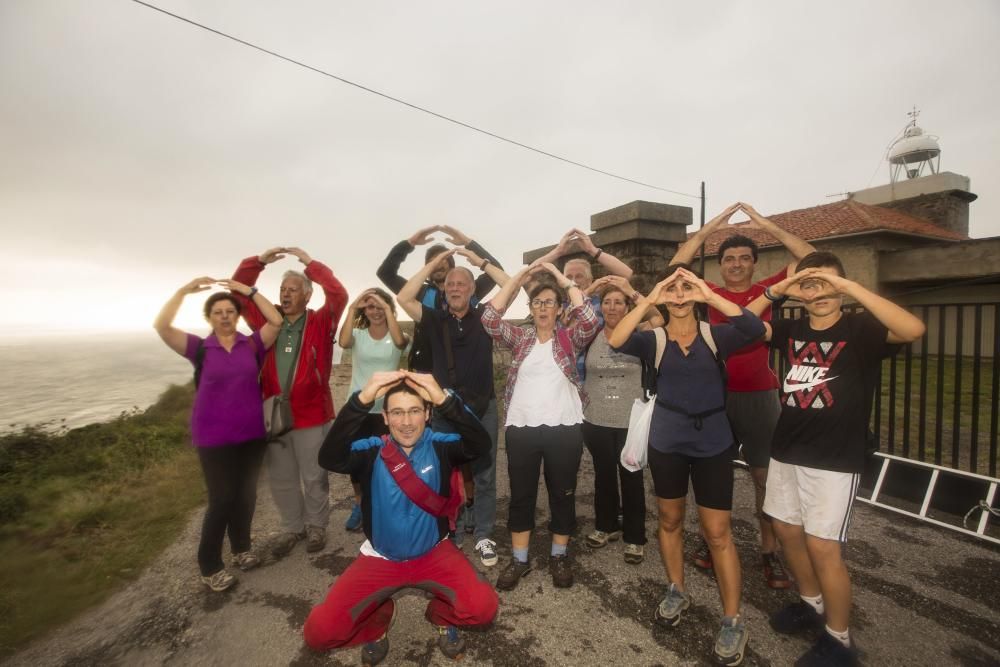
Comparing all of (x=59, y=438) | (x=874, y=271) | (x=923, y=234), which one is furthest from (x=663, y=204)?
(x=923, y=234)

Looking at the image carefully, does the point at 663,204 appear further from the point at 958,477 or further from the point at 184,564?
the point at 184,564

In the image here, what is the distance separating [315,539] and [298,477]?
56cm

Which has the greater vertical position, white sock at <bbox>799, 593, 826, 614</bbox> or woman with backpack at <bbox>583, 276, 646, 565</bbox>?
woman with backpack at <bbox>583, 276, 646, 565</bbox>

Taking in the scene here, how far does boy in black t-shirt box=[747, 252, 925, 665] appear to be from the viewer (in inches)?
85.0

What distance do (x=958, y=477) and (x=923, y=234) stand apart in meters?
23.1

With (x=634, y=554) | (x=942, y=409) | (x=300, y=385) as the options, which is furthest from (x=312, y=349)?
(x=942, y=409)

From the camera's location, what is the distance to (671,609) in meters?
2.54

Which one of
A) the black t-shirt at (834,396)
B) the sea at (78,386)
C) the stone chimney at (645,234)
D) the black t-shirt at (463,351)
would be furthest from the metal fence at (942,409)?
the sea at (78,386)

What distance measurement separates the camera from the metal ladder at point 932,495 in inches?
137

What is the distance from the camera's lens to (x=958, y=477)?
3.82 metres

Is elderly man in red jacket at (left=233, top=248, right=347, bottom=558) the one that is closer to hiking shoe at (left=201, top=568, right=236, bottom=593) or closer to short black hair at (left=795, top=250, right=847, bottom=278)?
hiking shoe at (left=201, top=568, right=236, bottom=593)

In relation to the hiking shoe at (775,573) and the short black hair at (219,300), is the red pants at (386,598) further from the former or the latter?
the short black hair at (219,300)

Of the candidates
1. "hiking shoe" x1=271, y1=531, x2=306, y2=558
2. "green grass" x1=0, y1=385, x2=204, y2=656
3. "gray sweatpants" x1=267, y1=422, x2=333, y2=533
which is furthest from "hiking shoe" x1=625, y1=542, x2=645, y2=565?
"green grass" x1=0, y1=385, x2=204, y2=656

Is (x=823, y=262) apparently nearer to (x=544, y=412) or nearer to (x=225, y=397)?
(x=544, y=412)
